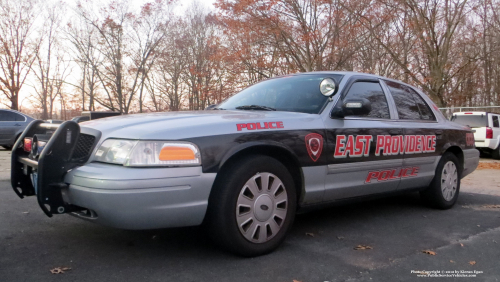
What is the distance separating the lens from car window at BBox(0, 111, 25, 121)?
14.2 m

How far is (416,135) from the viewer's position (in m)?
4.55

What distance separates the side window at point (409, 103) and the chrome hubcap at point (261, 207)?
6.58 feet

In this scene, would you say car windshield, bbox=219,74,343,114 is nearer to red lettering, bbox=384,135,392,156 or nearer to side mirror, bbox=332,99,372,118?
side mirror, bbox=332,99,372,118

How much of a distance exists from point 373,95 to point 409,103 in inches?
27.3

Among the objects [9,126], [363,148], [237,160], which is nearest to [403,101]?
[363,148]

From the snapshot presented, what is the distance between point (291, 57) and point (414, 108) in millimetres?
15224

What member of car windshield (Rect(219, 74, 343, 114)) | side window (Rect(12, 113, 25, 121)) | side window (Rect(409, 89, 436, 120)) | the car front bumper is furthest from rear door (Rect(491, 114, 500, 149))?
side window (Rect(12, 113, 25, 121))

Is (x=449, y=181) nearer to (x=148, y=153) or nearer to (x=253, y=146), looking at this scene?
(x=253, y=146)

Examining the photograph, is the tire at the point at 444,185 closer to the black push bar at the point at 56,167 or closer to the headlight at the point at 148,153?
the headlight at the point at 148,153

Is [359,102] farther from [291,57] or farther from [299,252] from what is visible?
[291,57]

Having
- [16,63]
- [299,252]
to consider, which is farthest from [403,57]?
[16,63]

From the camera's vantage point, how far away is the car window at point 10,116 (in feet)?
46.6

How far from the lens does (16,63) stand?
102 feet

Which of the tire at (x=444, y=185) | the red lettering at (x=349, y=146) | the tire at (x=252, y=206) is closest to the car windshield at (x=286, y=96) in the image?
the red lettering at (x=349, y=146)
